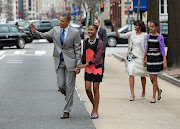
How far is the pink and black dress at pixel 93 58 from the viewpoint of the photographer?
852 cm

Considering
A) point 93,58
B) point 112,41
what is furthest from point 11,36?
point 93,58

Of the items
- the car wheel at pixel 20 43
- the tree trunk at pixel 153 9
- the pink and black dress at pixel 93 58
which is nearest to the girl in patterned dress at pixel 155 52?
the pink and black dress at pixel 93 58

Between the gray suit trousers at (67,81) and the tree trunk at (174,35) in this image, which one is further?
the tree trunk at (174,35)

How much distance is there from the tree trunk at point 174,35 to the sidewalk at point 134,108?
244cm

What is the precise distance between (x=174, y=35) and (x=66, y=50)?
9128mm

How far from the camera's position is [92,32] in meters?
8.45

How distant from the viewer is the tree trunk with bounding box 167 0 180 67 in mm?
17000

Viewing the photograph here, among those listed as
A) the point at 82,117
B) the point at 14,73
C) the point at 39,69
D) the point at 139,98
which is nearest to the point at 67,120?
the point at 82,117

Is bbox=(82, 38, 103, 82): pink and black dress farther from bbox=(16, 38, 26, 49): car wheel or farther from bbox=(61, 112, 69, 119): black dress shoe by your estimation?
bbox=(16, 38, 26, 49): car wheel

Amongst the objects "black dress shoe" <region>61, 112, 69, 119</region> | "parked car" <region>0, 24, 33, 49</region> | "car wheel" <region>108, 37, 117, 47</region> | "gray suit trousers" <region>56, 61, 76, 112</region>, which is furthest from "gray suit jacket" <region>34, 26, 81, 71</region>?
"car wheel" <region>108, 37, 117, 47</region>

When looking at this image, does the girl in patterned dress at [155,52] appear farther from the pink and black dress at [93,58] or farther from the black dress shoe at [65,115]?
the black dress shoe at [65,115]

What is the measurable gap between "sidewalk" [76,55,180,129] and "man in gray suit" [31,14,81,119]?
0.77m

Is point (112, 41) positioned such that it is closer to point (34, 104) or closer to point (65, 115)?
point (34, 104)

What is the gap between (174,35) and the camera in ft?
56.1
